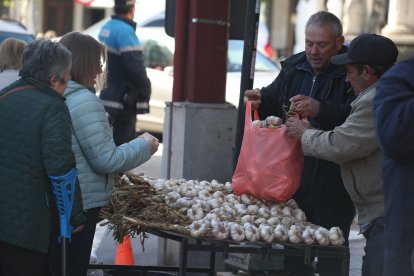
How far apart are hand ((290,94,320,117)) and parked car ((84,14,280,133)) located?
8.73 metres

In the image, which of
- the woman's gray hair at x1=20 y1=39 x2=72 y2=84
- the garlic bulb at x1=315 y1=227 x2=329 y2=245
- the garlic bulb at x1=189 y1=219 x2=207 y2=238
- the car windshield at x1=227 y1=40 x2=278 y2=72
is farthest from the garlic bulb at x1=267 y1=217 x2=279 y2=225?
the car windshield at x1=227 y1=40 x2=278 y2=72

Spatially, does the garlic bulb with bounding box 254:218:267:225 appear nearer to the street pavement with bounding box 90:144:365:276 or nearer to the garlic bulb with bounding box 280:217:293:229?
the garlic bulb with bounding box 280:217:293:229

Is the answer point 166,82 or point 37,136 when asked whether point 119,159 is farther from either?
point 166,82

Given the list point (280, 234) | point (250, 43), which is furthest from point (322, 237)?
point (250, 43)

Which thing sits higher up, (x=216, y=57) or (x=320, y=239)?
(x=216, y=57)

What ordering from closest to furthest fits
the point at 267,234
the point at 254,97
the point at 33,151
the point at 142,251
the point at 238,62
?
the point at 33,151 < the point at 267,234 < the point at 254,97 < the point at 142,251 < the point at 238,62

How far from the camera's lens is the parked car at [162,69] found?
14.4 m

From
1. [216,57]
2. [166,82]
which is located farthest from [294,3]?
[216,57]

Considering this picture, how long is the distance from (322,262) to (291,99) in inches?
38.3

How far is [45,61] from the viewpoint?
4359mm

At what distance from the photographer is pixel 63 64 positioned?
4.39m

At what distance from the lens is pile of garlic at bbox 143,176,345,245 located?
461cm

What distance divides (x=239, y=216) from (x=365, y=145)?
0.81 m

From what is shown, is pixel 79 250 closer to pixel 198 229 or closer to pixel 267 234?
pixel 198 229
